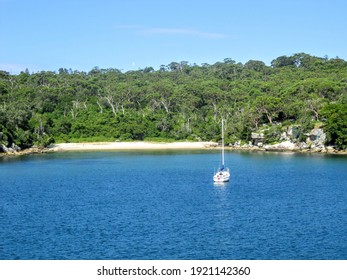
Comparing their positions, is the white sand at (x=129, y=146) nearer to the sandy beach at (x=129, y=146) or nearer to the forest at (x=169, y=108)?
the sandy beach at (x=129, y=146)

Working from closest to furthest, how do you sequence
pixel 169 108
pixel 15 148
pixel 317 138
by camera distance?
1. pixel 317 138
2. pixel 15 148
3. pixel 169 108

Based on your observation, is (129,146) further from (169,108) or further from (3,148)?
(3,148)

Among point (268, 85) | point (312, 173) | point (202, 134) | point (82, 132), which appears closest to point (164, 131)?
point (202, 134)

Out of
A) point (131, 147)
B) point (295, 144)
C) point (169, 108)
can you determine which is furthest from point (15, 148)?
point (295, 144)

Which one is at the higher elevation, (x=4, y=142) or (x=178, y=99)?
(x=178, y=99)

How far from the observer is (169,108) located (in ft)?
450

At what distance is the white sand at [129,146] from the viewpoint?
11350cm

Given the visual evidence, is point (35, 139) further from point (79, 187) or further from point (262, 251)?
point (262, 251)

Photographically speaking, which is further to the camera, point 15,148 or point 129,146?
point 129,146

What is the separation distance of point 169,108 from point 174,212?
9295cm

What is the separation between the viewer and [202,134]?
12150 cm

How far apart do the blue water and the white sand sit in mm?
34090

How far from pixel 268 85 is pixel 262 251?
102258 mm

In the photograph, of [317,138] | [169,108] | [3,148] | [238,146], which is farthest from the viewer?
[169,108]
